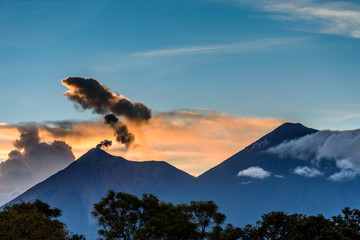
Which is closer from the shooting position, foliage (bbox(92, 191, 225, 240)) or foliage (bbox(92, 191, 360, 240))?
foliage (bbox(92, 191, 360, 240))

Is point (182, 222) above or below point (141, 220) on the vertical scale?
above

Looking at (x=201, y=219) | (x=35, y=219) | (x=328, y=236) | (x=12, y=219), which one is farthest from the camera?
(x=201, y=219)

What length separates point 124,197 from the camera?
3861 inches

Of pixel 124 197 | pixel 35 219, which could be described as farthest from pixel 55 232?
pixel 124 197

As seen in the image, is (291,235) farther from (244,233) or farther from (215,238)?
(215,238)

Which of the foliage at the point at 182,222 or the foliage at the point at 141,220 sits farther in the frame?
the foliage at the point at 141,220

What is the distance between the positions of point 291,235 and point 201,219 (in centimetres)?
4282

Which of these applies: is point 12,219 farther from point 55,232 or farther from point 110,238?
point 110,238

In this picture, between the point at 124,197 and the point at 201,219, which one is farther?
the point at 201,219

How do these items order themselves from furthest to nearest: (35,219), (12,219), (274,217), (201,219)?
(201,219)
(274,217)
(35,219)
(12,219)

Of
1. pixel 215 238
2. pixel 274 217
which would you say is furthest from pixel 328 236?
pixel 215 238

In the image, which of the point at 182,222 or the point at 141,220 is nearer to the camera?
the point at 182,222

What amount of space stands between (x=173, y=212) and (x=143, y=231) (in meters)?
12.2

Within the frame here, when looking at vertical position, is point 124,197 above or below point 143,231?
above
